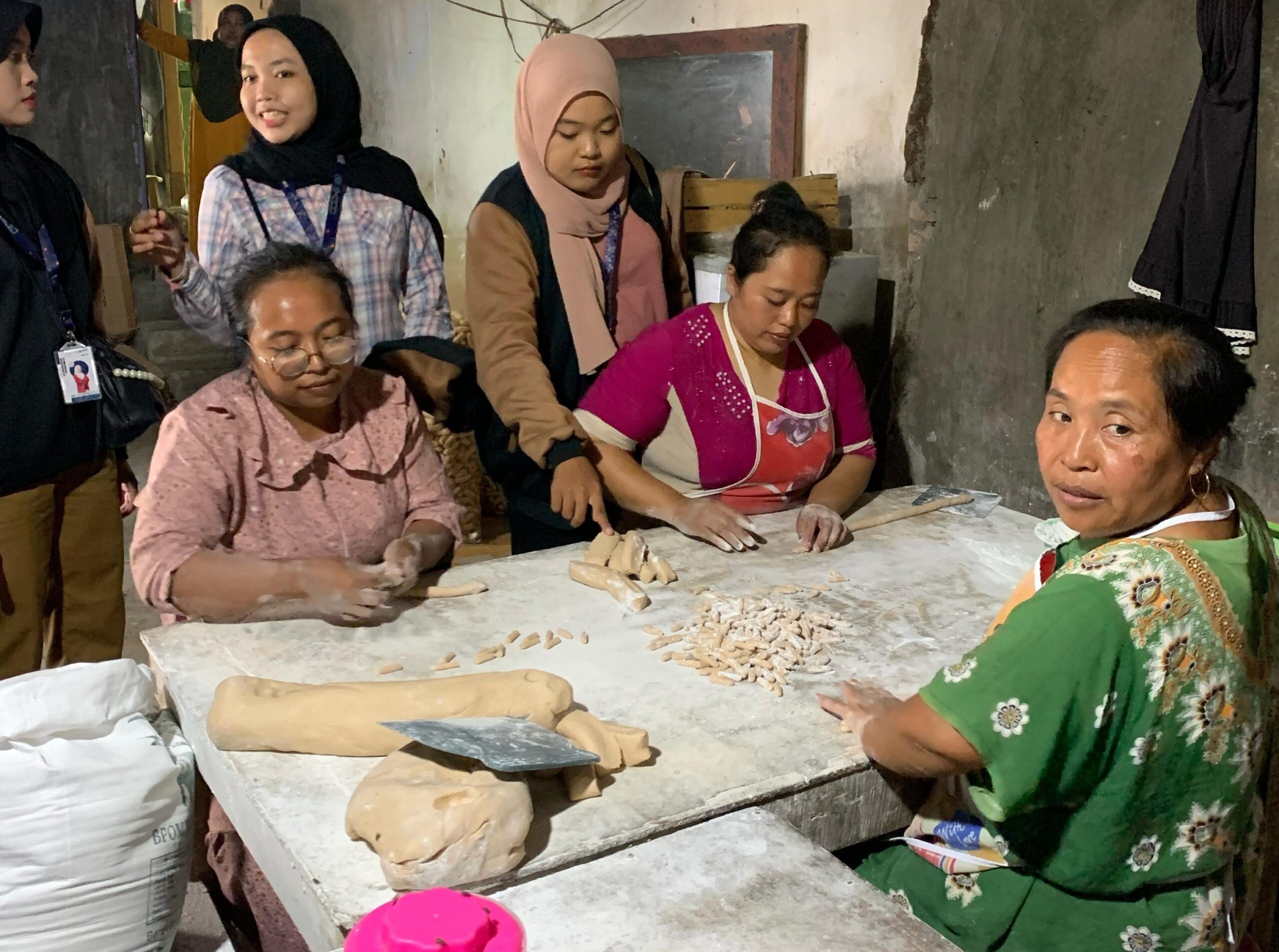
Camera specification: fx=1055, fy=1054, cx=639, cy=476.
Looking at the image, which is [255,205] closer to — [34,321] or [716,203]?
[34,321]

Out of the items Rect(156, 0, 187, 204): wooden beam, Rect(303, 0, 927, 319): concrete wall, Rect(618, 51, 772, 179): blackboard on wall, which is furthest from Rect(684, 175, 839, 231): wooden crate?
Rect(156, 0, 187, 204): wooden beam

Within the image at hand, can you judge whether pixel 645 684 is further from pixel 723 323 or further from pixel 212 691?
pixel 723 323

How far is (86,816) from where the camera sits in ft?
5.93

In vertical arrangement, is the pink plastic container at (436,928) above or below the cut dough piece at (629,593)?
above

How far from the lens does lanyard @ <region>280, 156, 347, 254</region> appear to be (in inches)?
120

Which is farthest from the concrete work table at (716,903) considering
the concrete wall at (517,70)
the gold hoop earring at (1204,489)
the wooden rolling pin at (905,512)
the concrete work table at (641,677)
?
the concrete wall at (517,70)

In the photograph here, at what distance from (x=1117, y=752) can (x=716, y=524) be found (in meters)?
1.32

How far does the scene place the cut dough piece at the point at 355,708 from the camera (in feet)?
5.57

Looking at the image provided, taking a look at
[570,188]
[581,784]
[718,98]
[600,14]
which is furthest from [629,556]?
[600,14]

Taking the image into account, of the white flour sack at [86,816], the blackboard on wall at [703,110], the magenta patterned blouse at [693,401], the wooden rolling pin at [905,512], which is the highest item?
the blackboard on wall at [703,110]

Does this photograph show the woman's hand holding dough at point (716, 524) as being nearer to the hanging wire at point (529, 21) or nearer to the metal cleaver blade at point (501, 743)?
the metal cleaver blade at point (501, 743)

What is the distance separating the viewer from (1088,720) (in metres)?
1.39

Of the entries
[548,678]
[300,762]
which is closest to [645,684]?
[548,678]

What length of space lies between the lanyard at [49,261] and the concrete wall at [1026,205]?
2965 mm
